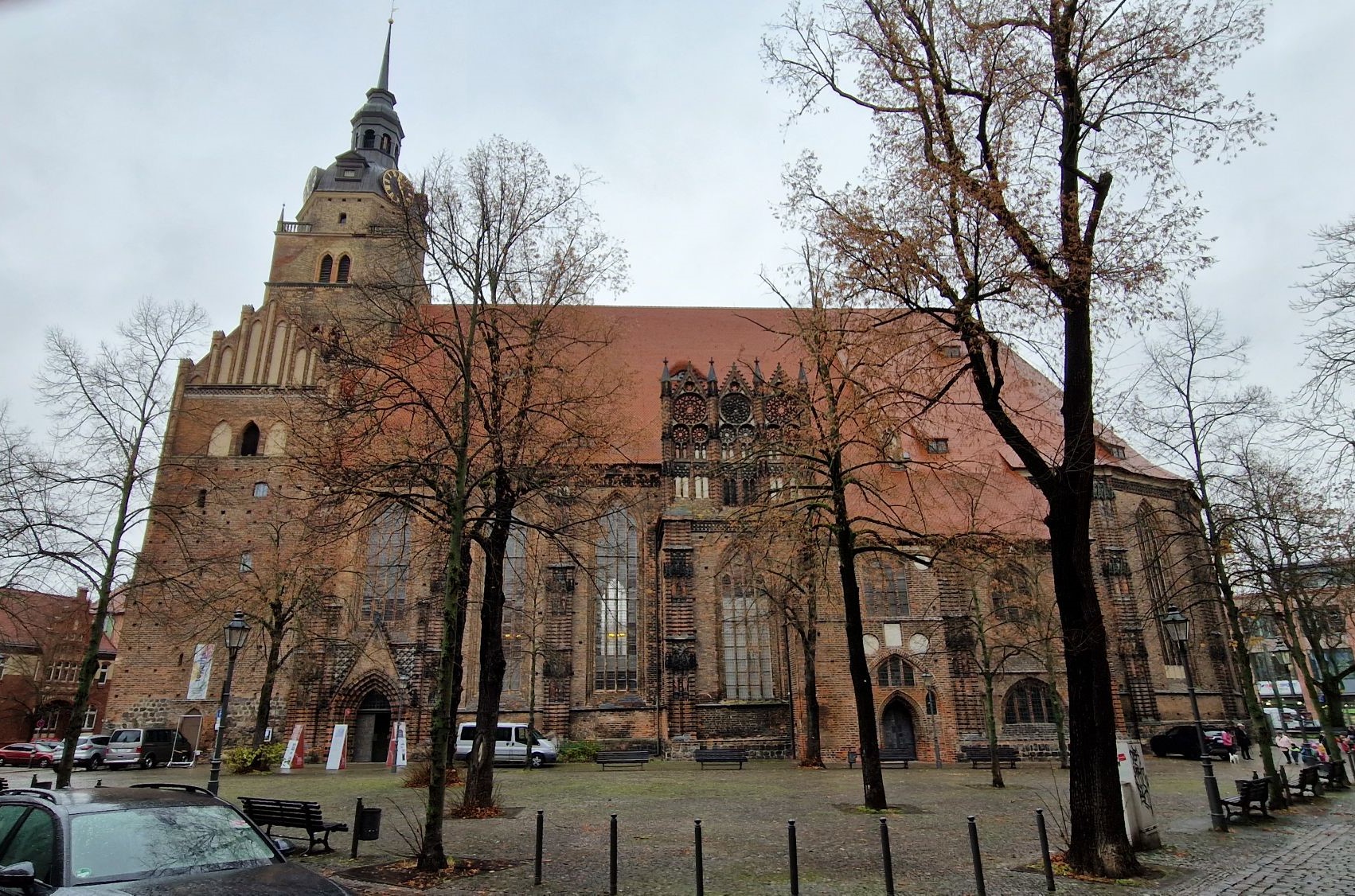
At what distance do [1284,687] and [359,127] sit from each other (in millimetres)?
95014

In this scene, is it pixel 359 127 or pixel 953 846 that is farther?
pixel 359 127

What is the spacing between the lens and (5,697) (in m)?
46.9

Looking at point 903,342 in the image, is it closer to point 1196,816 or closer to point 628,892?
point 628,892

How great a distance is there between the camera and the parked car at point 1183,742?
2880 cm

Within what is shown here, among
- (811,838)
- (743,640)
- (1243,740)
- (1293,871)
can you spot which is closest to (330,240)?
(743,640)

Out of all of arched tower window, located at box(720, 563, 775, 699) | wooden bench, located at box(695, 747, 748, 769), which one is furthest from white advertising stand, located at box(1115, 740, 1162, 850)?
arched tower window, located at box(720, 563, 775, 699)

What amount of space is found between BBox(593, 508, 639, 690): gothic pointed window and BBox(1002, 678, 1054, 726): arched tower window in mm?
13810

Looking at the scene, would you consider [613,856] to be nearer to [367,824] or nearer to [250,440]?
[367,824]

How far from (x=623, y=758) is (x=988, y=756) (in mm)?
12408

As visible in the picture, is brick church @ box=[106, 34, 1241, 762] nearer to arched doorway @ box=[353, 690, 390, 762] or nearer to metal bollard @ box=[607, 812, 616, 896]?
arched doorway @ box=[353, 690, 390, 762]

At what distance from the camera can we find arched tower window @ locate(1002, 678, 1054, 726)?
94.6 ft

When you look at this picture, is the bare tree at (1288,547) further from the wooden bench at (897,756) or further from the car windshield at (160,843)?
the car windshield at (160,843)

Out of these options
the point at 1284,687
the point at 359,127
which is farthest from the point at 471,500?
the point at 1284,687

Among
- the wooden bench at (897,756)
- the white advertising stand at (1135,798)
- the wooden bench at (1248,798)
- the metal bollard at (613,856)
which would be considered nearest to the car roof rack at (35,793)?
the metal bollard at (613,856)
